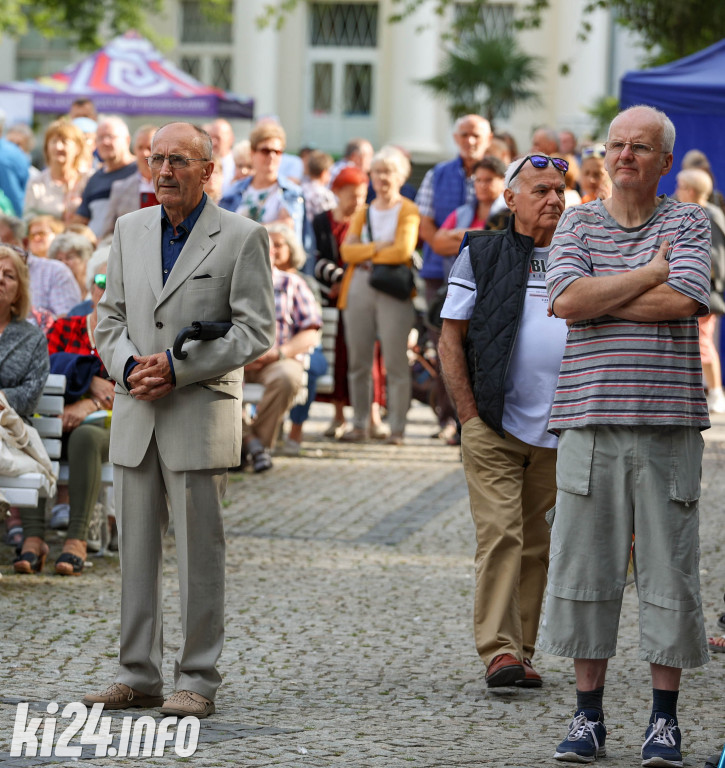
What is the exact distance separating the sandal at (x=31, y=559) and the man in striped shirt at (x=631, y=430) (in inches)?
145

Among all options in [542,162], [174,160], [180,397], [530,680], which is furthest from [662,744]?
[174,160]

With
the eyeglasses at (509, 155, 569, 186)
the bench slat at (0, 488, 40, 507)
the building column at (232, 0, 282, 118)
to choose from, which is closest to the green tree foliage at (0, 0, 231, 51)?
the building column at (232, 0, 282, 118)

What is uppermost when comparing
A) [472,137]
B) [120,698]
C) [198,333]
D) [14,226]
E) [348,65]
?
[348,65]

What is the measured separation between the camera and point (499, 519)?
20.3 feet

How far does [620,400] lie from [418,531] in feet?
15.4

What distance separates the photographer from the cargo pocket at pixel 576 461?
5129 millimetres

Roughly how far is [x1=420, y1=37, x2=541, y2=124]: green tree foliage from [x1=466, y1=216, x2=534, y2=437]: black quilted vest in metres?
28.1

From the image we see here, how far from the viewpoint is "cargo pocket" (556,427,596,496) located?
5.13m

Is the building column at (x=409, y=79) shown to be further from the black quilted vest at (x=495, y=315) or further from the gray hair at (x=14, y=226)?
the black quilted vest at (x=495, y=315)

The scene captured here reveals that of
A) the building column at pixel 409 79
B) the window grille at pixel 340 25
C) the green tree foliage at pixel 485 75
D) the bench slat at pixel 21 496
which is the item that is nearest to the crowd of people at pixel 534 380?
the bench slat at pixel 21 496

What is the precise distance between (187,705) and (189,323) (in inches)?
52.7

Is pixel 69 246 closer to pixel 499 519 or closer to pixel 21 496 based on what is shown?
pixel 21 496

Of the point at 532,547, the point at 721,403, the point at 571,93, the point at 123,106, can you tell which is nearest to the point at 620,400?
the point at 532,547

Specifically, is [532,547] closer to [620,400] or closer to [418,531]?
[620,400]
